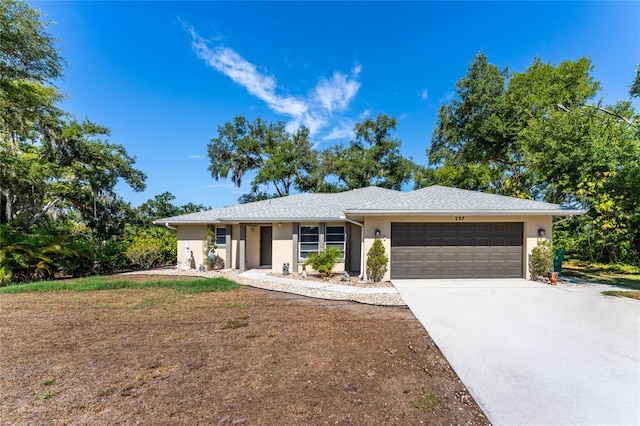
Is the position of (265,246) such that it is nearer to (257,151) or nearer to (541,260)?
(541,260)

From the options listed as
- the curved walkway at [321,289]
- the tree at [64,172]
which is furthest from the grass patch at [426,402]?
the tree at [64,172]

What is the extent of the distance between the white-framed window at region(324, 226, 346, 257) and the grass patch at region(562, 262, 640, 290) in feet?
30.3

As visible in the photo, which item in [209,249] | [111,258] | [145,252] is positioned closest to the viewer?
[209,249]

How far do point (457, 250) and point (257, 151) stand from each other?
22028 millimetres

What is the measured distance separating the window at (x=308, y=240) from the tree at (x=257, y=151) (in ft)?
52.3

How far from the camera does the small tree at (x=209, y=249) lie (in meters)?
12.5

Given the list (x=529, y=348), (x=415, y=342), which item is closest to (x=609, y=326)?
(x=529, y=348)

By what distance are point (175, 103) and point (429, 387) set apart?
19.3m

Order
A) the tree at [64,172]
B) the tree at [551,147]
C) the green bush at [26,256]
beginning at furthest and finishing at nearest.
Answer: the tree at [64,172] < the tree at [551,147] < the green bush at [26,256]

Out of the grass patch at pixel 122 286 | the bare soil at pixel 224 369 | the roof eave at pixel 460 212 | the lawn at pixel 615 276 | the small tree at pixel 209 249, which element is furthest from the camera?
the small tree at pixel 209 249

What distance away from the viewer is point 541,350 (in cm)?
413

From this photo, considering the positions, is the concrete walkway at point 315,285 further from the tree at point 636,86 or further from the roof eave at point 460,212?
the tree at point 636,86

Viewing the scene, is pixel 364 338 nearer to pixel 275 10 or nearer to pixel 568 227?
pixel 275 10

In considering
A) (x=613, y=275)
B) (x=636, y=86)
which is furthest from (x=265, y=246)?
(x=636, y=86)
